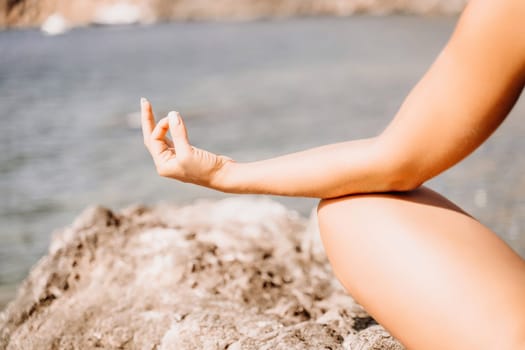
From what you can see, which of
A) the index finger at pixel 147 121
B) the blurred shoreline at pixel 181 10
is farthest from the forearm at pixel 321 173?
the blurred shoreline at pixel 181 10

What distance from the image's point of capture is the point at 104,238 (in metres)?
2.80

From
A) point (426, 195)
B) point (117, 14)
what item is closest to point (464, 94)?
point (426, 195)

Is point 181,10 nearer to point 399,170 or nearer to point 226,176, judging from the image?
point 226,176

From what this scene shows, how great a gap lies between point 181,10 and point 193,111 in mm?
29697

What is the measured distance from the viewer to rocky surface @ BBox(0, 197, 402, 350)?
192cm

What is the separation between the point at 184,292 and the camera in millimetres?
2330

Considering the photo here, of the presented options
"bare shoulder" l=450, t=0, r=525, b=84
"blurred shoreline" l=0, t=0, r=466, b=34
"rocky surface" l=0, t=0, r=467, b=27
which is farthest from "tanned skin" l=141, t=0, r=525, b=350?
"rocky surface" l=0, t=0, r=467, b=27

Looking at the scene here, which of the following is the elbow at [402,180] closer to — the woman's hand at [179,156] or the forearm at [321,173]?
the forearm at [321,173]

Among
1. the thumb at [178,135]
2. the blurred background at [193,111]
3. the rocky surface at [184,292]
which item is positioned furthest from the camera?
the blurred background at [193,111]

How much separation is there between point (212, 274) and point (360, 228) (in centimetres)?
121

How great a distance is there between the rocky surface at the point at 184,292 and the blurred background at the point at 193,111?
1.76 meters

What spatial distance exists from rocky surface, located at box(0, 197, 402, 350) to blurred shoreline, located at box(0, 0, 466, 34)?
31.0 metres

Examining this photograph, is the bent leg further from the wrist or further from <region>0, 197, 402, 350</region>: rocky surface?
<region>0, 197, 402, 350</region>: rocky surface

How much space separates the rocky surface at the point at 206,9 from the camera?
34341 mm
